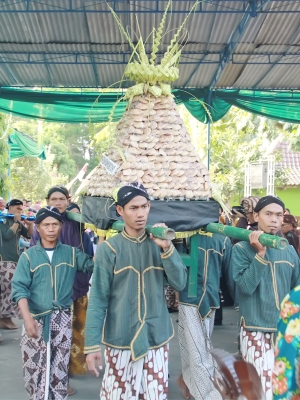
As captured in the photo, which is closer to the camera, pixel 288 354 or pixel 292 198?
pixel 288 354

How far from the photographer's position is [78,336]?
6414 millimetres

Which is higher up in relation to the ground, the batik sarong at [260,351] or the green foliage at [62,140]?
the green foliage at [62,140]

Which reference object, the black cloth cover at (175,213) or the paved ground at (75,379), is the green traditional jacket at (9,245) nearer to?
the paved ground at (75,379)

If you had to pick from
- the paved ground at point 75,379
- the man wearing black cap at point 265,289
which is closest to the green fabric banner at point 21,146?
the paved ground at point 75,379

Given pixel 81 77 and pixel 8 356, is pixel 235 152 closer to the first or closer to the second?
pixel 81 77

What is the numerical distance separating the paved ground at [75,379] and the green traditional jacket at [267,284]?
1.77 metres

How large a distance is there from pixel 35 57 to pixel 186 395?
17.6 ft

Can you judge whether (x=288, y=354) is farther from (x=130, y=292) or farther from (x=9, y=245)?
(x=9, y=245)

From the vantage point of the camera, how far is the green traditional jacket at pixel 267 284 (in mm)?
4531

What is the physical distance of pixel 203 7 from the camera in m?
7.68

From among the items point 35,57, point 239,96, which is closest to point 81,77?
point 35,57

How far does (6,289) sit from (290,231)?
392cm

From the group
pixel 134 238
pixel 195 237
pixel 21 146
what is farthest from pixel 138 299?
pixel 21 146

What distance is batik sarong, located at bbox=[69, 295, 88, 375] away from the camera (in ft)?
20.8
